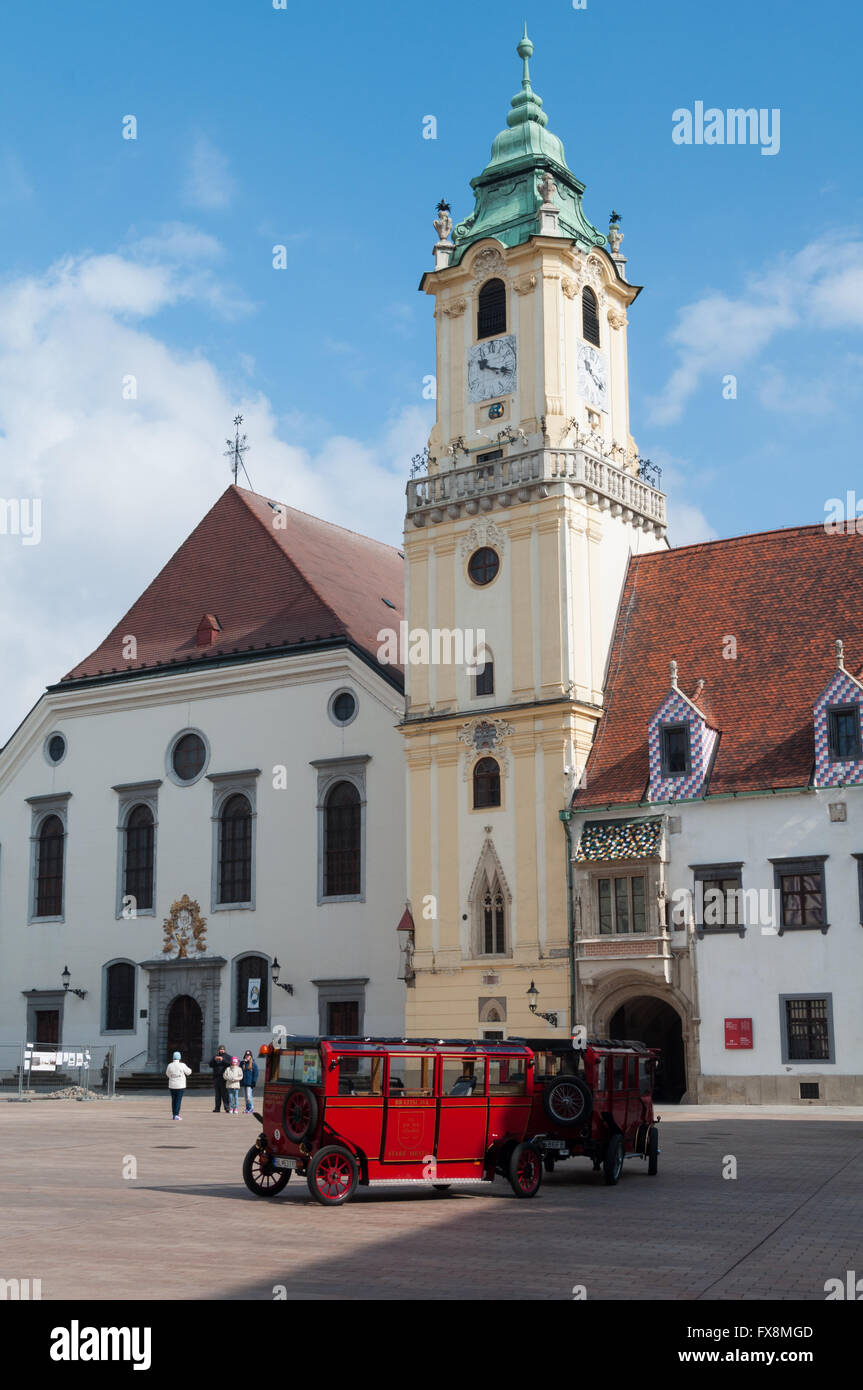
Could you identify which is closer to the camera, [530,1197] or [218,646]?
[530,1197]

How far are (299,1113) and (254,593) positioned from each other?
3524cm

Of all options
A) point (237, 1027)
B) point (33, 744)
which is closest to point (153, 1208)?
point (237, 1027)

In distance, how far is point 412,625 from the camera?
44.4m

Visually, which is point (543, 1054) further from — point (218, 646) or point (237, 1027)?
point (218, 646)

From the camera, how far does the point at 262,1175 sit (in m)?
18.1

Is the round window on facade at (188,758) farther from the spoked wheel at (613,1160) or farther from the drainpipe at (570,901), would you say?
the spoked wheel at (613,1160)

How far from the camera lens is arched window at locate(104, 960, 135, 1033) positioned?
161 feet

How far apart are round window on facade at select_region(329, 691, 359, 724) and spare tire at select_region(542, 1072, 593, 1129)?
91.4 ft

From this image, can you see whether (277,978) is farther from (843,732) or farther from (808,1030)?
(843,732)

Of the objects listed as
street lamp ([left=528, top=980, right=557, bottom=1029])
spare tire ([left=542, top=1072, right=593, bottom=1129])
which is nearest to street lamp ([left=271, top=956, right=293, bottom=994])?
street lamp ([left=528, top=980, right=557, bottom=1029])

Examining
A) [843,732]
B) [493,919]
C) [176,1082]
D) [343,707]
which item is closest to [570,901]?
[493,919]

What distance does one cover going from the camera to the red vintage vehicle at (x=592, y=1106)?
1922cm

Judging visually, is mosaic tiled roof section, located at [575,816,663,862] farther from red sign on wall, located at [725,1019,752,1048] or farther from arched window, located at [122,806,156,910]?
arched window, located at [122,806,156,910]
